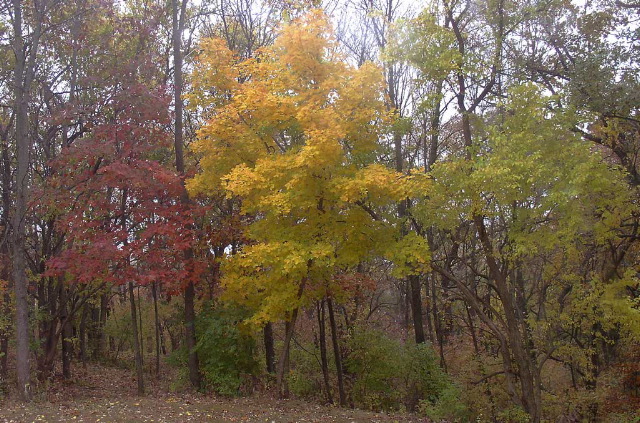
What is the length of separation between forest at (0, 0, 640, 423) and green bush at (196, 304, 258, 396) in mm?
51

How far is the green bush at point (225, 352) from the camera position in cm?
1192

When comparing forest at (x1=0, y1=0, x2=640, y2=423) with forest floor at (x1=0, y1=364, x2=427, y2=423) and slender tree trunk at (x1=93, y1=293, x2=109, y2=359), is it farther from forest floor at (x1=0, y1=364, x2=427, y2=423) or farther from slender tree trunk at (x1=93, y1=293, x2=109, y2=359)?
slender tree trunk at (x1=93, y1=293, x2=109, y2=359)

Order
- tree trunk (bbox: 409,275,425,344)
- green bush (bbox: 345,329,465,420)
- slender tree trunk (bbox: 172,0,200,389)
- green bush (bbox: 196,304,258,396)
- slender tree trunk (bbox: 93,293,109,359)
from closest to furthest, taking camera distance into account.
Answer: green bush (bbox: 196,304,258,396)
slender tree trunk (bbox: 172,0,200,389)
green bush (bbox: 345,329,465,420)
tree trunk (bbox: 409,275,425,344)
slender tree trunk (bbox: 93,293,109,359)

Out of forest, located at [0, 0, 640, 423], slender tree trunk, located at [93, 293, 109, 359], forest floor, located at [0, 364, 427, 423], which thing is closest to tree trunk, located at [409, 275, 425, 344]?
forest, located at [0, 0, 640, 423]

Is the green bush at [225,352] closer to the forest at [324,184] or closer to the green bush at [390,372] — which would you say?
the forest at [324,184]

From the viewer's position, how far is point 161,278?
11.3m

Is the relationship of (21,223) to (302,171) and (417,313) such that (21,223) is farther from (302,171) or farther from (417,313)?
(417,313)

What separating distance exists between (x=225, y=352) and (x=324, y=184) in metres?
5.03

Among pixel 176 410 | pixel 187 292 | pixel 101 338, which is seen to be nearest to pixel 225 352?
pixel 187 292

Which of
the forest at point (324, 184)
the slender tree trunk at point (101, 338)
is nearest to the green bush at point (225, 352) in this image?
the forest at point (324, 184)

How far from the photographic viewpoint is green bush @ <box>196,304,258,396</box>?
11922 millimetres

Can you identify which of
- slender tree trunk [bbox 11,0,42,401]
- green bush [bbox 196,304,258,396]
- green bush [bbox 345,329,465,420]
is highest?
slender tree trunk [bbox 11,0,42,401]

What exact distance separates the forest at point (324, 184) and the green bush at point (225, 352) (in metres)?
0.05

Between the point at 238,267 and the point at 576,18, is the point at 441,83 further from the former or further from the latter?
the point at 238,267
